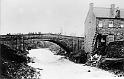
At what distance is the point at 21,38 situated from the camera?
39.2 m

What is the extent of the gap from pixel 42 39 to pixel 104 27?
11963 mm

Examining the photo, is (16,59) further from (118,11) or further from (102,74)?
(118,11)

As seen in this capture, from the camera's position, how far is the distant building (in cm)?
4150

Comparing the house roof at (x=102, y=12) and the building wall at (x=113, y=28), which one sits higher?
the house roof at (x=102, y=12)

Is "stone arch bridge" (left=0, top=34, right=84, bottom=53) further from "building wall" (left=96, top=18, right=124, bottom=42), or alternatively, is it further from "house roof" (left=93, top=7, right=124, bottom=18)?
"house roof" (left=93, top=7, right=124, bottom=18)

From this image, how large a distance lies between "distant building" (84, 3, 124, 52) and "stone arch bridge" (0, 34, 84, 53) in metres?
3.46

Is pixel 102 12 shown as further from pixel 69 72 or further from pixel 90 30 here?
pixel 69 72

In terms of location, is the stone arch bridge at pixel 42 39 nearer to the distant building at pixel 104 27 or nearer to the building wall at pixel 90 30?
the building wall at pixel 90 30

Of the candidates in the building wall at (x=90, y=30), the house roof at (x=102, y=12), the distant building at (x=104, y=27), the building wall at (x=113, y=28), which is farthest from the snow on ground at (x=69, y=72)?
the house roof at (x=102, y=12)

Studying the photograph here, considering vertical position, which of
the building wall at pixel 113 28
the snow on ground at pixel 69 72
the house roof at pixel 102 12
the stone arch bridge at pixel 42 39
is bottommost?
the snow on ground at pixel 69 72

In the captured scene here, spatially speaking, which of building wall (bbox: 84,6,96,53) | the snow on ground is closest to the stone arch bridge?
building wall (bbox: 84,6,96,53)

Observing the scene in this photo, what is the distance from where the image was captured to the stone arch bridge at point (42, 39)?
36.7m

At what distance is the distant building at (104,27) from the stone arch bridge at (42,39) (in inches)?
136

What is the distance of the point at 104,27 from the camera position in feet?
137
